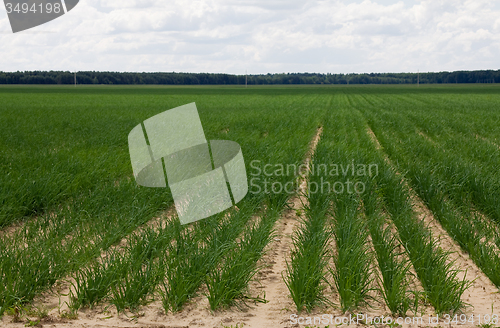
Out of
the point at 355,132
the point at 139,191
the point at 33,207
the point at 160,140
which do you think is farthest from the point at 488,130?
the point at 33,207

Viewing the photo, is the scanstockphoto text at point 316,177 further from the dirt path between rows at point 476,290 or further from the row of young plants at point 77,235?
the dirt path between rows at point 476,290

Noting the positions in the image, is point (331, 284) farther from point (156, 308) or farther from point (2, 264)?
point (2, 264)

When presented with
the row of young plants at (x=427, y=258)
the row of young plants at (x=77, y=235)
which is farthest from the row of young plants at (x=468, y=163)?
the row of young plants at (x=77, y=235)

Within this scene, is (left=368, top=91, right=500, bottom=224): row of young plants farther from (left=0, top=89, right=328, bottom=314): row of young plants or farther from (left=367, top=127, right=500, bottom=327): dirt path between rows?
(left=0, top=89, right=328, bottom=314): row of young plants

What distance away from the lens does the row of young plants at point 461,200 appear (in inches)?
159

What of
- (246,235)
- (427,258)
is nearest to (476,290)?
(427,258)

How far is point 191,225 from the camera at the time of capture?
4957mm

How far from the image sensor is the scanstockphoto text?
6184 millimetres

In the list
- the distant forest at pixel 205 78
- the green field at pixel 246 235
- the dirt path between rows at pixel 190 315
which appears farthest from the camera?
the distant forest at pixel 205 78

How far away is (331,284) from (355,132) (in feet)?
35.9
